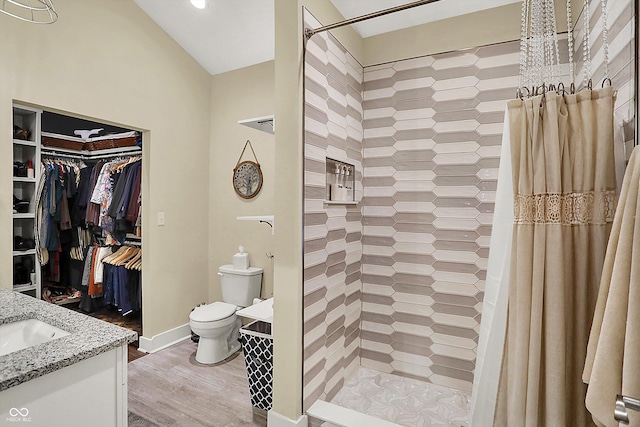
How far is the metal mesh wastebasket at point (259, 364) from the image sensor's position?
2059 millimetres

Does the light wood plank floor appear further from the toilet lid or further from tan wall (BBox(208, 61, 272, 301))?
tan wall (BBox(208, 61, 272, 301))

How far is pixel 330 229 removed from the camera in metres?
2.13

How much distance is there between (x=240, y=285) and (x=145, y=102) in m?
1.80

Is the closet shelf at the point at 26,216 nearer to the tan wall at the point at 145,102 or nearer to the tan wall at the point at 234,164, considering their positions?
the tan wall at the point at 145,102

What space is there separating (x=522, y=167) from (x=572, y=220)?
241 mm

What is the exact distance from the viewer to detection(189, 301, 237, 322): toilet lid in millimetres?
2713

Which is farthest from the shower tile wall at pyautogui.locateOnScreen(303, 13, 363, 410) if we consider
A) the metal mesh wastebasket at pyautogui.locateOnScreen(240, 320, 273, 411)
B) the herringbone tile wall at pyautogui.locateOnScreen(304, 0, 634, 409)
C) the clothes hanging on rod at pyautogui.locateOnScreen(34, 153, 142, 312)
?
the clothes hanging on rod at pyautogui.locateOnScreen(34, 153, 142, 312)

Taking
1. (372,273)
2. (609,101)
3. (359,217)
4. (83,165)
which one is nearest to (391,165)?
(359,217)

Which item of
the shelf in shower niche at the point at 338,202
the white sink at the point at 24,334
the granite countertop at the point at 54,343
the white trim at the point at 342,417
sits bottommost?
the white trim at the point at 342,417

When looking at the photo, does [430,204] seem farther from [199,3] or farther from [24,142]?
[24,142]

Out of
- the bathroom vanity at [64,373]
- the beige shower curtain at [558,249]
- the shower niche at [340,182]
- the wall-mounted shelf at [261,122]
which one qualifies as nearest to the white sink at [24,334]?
the bathroom vanity at [64,373]

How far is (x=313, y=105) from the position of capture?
192cm

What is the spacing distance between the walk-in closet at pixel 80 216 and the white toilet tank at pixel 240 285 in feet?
2.94

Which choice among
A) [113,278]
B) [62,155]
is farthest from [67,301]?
[62,155]
